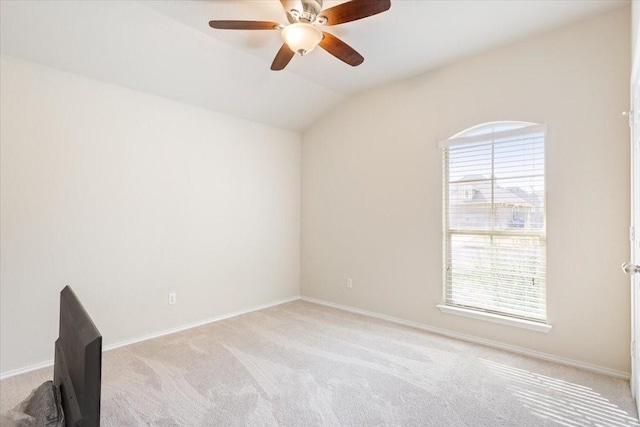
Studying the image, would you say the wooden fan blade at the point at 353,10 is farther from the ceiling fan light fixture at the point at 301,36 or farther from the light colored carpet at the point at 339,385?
the light colored carpet at the point at 339,385

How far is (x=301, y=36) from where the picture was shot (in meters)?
2.20

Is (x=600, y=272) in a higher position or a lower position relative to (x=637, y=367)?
higher

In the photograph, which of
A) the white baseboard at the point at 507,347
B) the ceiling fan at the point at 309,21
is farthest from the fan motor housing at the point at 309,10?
the white baseboard at the point at 507,347

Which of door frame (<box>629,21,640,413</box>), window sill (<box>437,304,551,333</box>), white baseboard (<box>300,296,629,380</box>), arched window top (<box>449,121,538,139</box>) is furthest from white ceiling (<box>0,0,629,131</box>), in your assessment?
white baseboard (<box>300,296,629,380</box>)

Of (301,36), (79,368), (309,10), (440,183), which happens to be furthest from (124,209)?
(440,183)

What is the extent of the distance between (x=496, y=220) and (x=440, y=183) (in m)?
0.65

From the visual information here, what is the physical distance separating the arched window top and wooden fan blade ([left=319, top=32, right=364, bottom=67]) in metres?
1.41

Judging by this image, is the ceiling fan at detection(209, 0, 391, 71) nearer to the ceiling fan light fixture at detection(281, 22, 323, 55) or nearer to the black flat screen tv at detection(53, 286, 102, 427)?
the ceiling fan light fixture at detection(281, 22, 323, 55)

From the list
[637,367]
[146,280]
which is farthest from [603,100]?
[146,280]

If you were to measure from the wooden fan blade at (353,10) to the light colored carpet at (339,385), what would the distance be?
2468mm

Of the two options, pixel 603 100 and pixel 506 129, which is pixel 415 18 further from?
pixel 603 100

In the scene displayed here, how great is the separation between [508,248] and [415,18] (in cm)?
217

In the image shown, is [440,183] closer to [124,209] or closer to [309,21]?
[309,21]

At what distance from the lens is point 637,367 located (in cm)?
212
